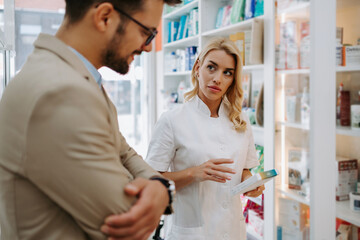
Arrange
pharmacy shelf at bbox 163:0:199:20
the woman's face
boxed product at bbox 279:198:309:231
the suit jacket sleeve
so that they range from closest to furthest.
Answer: the suit jacket sleeve, the woman's face, boxed product at bbox 279:198:309:231, pharmacy shelf at bbox 163:0:199:20

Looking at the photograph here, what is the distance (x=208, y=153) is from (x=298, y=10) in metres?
1.48

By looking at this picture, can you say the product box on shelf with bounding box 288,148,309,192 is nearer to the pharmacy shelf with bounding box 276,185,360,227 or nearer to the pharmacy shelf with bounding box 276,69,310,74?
the pharmacy shelf with bounding box 276,185,360,227

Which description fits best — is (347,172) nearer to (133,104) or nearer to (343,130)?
(343,130)

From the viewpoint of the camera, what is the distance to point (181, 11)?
15.0 ft

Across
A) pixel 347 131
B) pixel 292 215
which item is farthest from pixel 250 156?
pixel 292 215

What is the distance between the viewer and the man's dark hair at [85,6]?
0.90m

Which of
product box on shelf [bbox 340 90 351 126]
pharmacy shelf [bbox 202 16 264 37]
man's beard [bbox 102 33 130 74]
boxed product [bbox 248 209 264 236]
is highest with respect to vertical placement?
pharmacy shelf [bbox 202 16 264 37]

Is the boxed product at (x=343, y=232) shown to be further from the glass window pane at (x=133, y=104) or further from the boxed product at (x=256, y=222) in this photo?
the glass window pane at (x=133, y=104)

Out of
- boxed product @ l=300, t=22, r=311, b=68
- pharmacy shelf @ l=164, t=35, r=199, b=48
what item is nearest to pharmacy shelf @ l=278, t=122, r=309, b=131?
boxed product @ l=300, t=22, r=311, b=68

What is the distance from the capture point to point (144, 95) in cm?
572

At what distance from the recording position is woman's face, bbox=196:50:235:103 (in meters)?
1.91

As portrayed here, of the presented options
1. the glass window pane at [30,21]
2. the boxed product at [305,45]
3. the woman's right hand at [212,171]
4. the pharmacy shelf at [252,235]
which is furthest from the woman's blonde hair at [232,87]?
the glass window pane at [30,21]

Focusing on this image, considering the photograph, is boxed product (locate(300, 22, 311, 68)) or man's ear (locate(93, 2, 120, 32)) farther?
boxed product (locate(300, 22, 311, 68))

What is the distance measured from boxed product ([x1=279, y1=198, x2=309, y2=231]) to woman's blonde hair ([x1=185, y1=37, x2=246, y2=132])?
1.18 m
